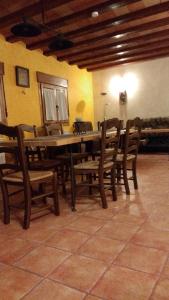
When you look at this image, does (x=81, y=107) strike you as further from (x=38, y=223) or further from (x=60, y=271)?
(x=60, y=271)

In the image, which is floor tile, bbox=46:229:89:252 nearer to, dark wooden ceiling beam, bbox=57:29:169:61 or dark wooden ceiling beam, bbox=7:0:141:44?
dark wooden ceiling beam, bbox=7:0:141:44

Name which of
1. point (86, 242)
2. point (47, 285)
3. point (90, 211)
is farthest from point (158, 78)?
point (47, 285)

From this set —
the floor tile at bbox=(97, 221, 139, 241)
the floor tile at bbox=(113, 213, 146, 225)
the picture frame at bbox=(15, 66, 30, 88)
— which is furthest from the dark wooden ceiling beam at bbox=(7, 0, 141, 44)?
the floor tile at bbox=(97, 221, 139, 241)

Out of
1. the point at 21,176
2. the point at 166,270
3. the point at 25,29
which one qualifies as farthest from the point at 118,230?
the point at 25,29

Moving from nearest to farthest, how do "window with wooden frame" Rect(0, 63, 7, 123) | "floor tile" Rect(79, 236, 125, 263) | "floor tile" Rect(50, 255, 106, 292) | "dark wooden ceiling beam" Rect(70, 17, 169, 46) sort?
"floor tile" Rect(50, 255, 106, 292) → "floor tile" Rect(79, 236, 125, 263) → "dark wooden ceiling beam" Rect(70, 17, 169, 46) → "window with wooden frame" Rect(0, 63, 7, 123)

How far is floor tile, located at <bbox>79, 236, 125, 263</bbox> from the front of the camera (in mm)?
1574

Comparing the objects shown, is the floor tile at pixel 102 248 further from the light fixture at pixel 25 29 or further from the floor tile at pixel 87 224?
the light fixture at pixel 25 29

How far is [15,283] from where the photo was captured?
134cm

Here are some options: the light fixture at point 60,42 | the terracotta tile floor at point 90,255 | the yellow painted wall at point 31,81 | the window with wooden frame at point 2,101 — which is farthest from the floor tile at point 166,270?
the yellow painted wall at point 31,81

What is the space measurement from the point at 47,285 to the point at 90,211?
44.6 inches

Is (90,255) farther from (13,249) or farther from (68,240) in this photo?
(13,249)

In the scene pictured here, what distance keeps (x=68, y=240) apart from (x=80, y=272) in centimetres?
42

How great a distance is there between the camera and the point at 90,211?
7.89 feet

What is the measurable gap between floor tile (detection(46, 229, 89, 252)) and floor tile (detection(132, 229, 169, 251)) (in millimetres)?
410
